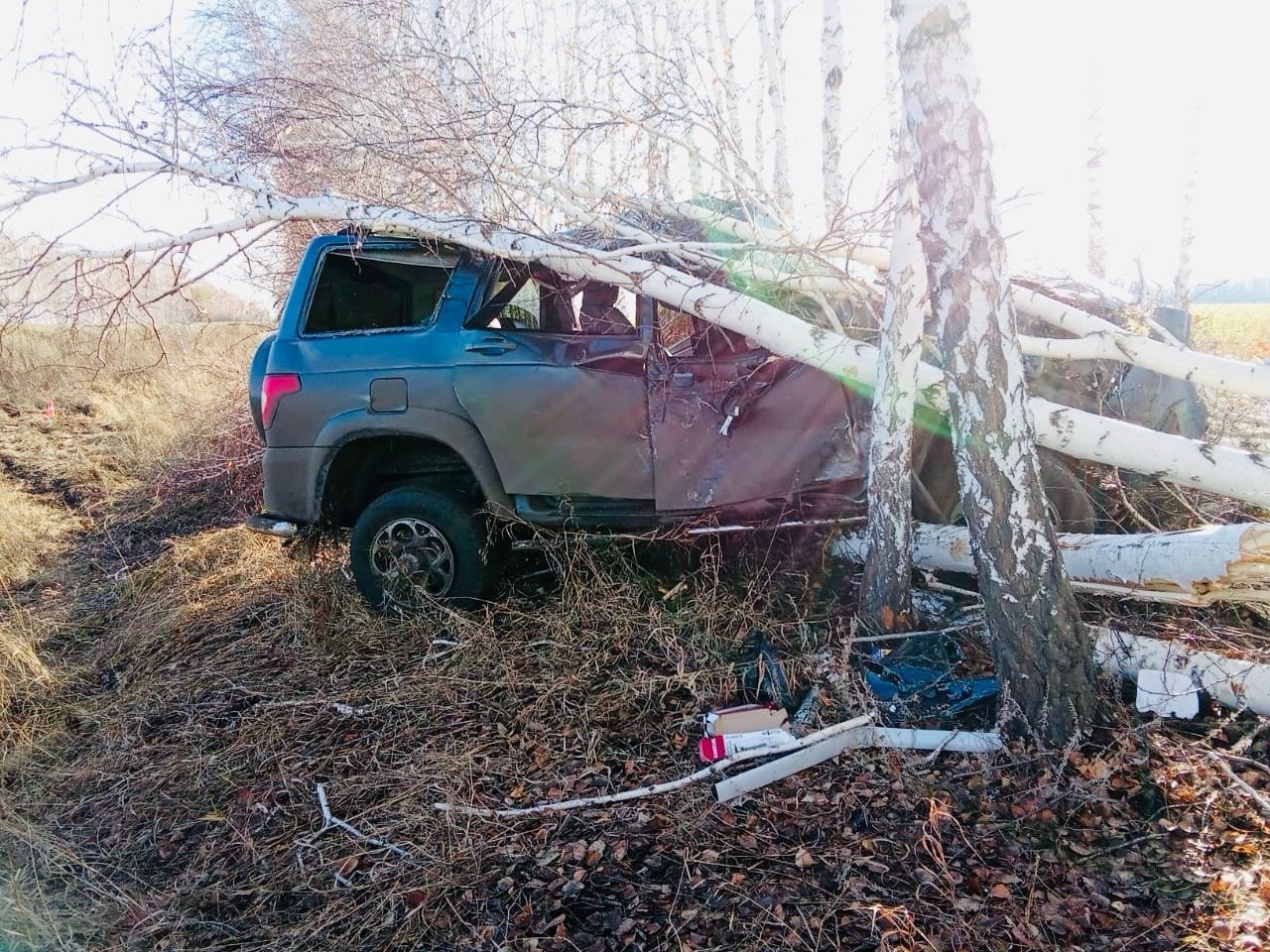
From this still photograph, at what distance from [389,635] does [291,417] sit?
4.35 feet

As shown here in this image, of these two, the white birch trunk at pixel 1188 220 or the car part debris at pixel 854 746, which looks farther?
the white birch trunk at pixel 1188 220

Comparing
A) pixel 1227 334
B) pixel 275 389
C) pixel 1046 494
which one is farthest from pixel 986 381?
pixel 1227 334

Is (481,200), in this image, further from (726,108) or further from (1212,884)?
(726,108)

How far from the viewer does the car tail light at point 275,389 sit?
4203mm

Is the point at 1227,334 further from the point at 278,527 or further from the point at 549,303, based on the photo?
the point at 278,527

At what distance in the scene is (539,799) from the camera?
2.84 metres

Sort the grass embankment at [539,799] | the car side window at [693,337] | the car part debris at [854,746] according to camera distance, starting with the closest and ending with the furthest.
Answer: the grass embankment at [539,799]
the car part debris at [854,746]
the car side window at [693,337]

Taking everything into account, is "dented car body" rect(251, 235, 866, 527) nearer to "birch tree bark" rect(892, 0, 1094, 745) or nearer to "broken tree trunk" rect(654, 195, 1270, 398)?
"broken tree trunk" rect(654, 195, 1270, 398)

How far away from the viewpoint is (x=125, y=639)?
458cm

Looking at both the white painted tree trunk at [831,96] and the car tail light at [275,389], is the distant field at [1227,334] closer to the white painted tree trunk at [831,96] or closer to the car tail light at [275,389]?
the white painted tree trunk at [831,96]

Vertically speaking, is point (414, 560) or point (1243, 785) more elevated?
point (414, 560)

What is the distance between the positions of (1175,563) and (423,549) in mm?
3534

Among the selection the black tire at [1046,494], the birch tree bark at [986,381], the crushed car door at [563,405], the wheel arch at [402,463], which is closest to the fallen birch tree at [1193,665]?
the birch tree bark at [986,381]

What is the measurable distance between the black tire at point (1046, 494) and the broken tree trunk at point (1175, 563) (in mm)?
245
